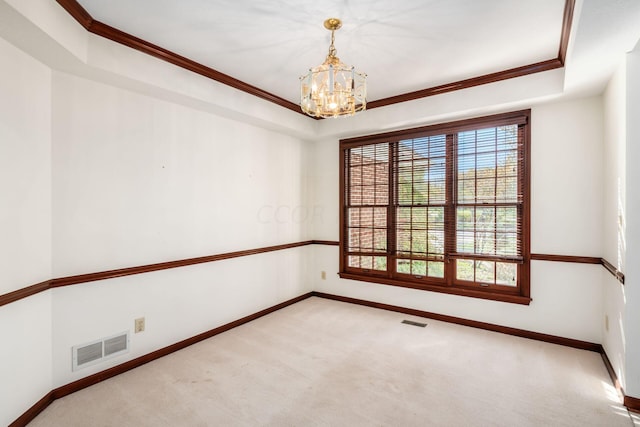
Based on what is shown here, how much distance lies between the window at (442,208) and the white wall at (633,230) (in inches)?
42.4

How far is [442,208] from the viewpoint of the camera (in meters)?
3.83

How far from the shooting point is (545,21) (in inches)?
Result: 87.8

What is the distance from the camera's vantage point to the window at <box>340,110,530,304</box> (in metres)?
3.40

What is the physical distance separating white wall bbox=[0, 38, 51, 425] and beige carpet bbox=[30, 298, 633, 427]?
1.05 ft

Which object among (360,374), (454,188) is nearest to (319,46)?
(454,188)

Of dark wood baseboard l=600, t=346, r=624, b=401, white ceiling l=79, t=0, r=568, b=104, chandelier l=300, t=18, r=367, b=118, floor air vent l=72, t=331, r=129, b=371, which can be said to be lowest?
dark wood baseboard l=600, t=346, r=624, b=401

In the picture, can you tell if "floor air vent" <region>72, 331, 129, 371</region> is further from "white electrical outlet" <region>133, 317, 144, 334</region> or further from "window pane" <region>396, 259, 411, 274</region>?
"window pane" <region>396, 259, 411, 274</region>

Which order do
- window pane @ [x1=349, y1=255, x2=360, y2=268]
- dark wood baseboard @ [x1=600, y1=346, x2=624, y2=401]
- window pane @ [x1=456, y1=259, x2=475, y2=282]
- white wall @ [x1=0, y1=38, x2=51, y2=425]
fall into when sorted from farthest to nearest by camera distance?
window pane @ [x1=349, y1=255, x2=360, y2=268], window pane @ [x1=456, y1=259, x2=475, y2=282], dark wood baseboard @ [x1=600, y1=346, x2=624, y2=401], white wall @ [x1=0, y1=38, x2=51, y2=425]

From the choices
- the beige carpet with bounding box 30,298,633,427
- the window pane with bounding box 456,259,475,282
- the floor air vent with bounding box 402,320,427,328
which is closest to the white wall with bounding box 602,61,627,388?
the beige carpet with bounding box 30,298,633,427

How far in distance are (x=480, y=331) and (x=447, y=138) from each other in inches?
90.7

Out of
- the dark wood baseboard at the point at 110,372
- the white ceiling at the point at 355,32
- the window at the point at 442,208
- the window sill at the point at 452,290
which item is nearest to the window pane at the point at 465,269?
the window at the point at 442,208

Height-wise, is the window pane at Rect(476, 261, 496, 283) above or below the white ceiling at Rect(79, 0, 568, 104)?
below

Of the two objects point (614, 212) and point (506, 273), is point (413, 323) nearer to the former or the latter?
point (506, 273)

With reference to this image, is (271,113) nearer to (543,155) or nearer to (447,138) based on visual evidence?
(447,138)
